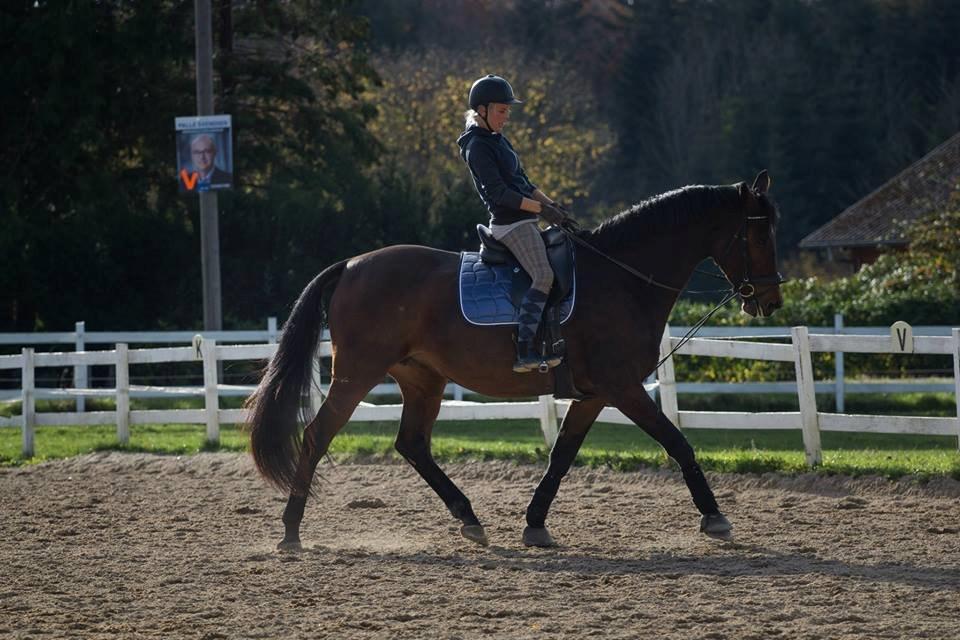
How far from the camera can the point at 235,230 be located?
942 inches

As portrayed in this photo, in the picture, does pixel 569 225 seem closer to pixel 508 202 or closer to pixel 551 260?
pixel 551 260

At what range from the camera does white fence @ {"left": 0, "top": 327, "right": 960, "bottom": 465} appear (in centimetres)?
1038

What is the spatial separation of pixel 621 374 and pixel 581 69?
2017 inches

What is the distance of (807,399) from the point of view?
10.9 metres

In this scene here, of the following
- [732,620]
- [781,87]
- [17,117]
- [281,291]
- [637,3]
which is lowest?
[732,620]

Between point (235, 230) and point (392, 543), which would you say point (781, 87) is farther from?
point (392, 543)

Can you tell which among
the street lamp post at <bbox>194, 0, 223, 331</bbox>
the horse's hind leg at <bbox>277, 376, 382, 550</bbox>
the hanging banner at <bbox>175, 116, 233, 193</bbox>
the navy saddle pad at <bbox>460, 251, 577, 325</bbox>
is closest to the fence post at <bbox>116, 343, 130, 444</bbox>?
the street lamp post at <bbox>194, 0, 223, 331</bbox>

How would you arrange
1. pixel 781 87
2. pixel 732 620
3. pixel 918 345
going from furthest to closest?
pixel 781 87 < pixel 918 345 < pixel 732 620

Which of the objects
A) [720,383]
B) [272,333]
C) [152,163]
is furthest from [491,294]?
[152,163]

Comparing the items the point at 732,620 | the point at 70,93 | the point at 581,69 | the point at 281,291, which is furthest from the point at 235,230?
the point at 581,69

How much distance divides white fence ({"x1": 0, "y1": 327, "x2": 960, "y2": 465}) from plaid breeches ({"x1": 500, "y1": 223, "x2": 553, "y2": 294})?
3.67 metres

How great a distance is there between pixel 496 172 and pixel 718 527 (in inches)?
104

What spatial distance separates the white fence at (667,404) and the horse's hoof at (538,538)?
3.48 metres

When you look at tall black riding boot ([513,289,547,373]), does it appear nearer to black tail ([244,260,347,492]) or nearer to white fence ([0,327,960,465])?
black tail ([244,260,347,492])
